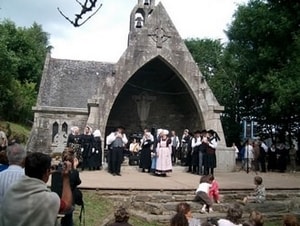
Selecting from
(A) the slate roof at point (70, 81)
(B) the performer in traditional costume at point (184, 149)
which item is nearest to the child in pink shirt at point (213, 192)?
(B) the performer in traditional costume at point (184, 149)

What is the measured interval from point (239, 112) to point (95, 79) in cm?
974

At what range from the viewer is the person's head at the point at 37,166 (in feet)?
11.4

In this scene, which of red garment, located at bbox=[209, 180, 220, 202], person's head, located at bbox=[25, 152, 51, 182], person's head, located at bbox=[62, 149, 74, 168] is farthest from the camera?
red garment, located at bbox=[209, 180, 220, 202]

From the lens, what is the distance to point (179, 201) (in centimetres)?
1202

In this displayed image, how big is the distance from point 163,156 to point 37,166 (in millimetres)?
12917

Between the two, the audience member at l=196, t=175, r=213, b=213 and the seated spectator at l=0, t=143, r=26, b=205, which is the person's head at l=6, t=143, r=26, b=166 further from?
the audience member at l=196, t=175, r=213, b=213

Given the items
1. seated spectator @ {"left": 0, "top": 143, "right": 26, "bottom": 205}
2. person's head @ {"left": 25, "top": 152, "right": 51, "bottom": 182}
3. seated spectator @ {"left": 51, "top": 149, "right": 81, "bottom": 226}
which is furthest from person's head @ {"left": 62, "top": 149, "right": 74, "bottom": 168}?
person's head @ {"left": 25, "top": 152, "right": 51, "bottom": 182}

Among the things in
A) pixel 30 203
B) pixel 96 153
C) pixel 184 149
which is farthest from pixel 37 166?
pixel 184 149

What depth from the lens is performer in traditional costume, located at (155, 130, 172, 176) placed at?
16250 mm

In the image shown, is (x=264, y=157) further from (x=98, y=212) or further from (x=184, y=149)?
(x=98, y=212)

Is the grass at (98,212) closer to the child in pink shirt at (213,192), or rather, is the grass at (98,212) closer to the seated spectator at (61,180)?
the seated spectator at (61,180)

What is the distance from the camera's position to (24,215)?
325cm

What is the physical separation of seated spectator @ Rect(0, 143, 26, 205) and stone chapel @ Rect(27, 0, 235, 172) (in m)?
13.8

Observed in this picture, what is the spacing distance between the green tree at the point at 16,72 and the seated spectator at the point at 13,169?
94.0 ft
